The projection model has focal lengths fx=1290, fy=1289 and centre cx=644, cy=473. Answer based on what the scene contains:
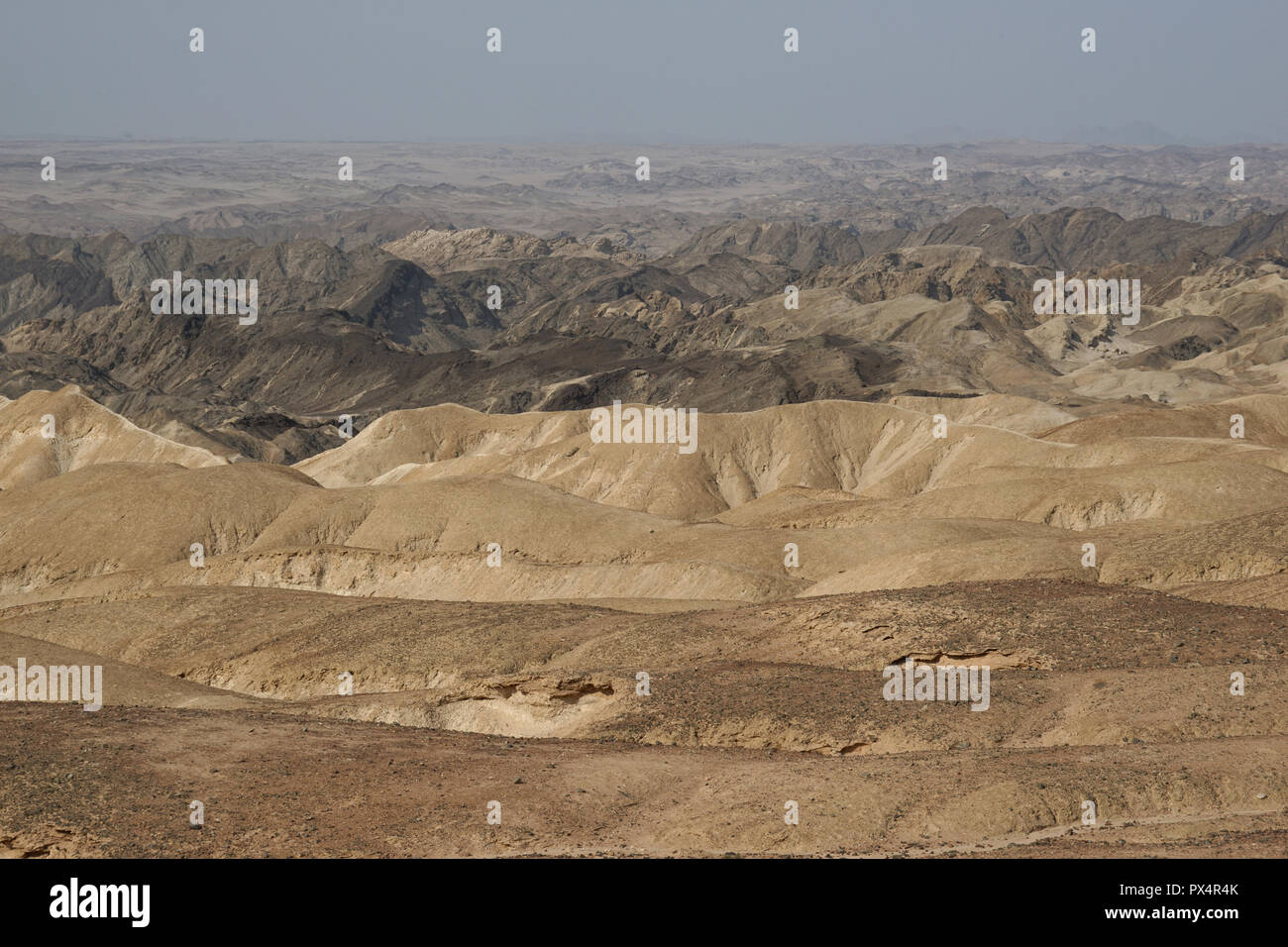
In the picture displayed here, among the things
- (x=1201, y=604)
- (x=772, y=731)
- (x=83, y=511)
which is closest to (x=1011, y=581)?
(x=1201, y=604)

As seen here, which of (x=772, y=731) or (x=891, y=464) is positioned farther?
(x=891, y=464)
